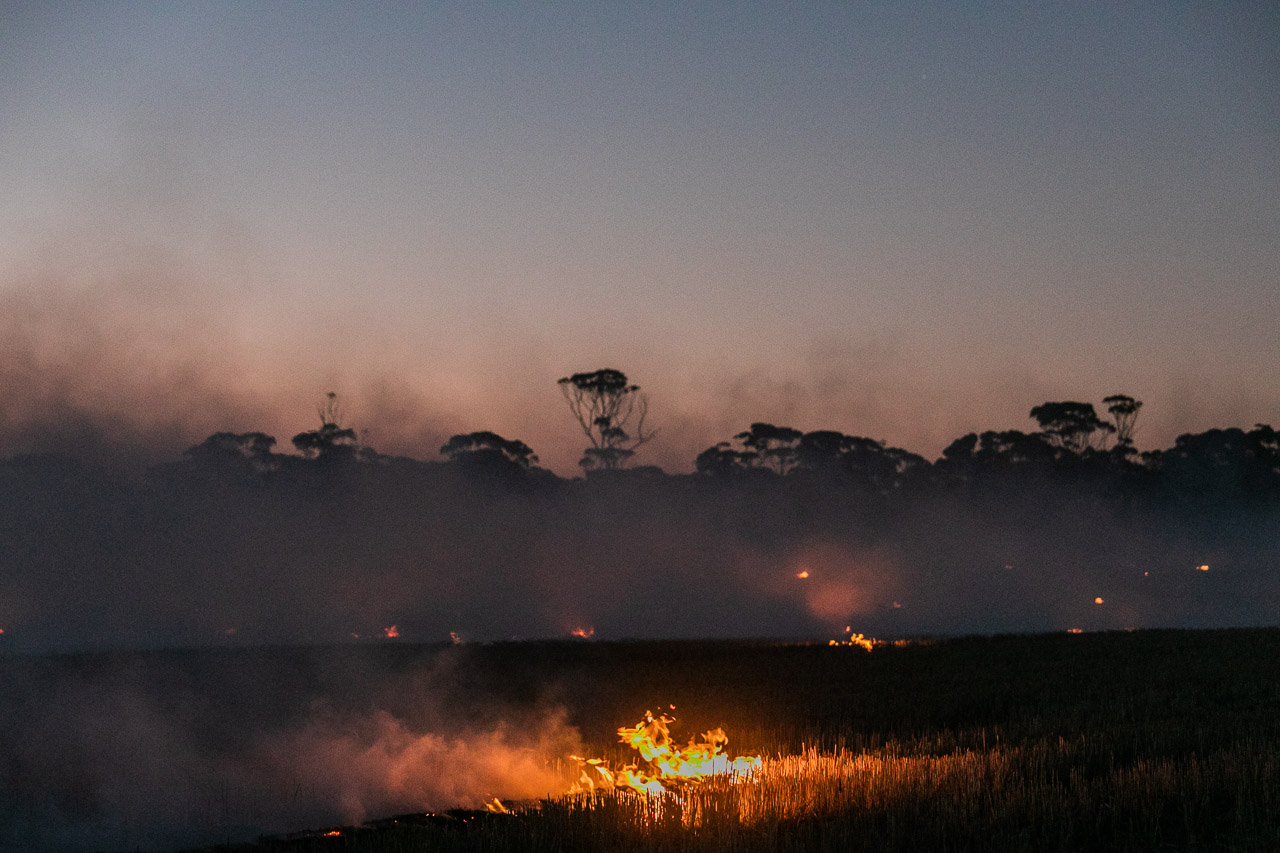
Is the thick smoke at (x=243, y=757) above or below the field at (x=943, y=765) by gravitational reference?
below

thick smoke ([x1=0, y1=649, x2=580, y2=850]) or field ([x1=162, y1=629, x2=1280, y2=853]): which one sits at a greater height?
field ([x1=162, y1=629, x2=1280, y2=853])

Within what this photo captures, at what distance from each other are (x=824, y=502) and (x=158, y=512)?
63951 millimetres

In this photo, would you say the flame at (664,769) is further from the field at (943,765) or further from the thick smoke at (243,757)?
the thick smoke at (243,757)

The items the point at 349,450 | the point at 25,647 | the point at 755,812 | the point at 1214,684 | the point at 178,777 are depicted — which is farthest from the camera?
the point at 349,450

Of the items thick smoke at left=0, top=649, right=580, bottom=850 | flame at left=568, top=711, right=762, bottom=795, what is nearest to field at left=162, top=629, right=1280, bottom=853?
flame at left=568, top=711, right=762, bottom=795

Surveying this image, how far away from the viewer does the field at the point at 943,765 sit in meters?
12.4

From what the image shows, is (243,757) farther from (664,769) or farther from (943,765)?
(943,765)

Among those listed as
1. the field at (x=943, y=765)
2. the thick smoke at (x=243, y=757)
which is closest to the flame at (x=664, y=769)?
the field at (x=943, y=765)

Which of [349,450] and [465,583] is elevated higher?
[349,450]

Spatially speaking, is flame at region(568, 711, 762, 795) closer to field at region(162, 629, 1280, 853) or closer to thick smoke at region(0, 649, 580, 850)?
field at region(162, 629, 1280, 853)

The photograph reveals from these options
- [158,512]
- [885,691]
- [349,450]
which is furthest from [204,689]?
[349,450]

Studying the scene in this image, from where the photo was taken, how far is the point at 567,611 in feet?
281

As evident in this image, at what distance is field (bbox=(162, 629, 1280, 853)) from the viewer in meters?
12.4

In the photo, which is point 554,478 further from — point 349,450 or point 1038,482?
point 1038,482
